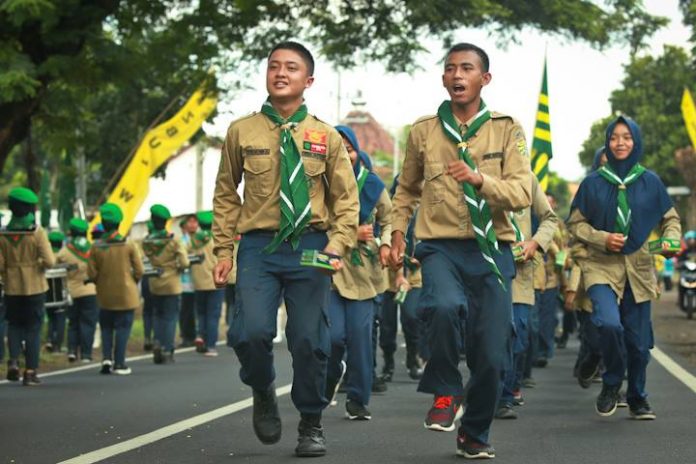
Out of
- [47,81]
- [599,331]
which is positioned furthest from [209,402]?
[47,81]

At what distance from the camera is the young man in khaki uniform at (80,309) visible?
1858 cm

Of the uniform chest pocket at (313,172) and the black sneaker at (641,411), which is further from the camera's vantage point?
the black sneaker at (641,411)

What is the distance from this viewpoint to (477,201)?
310 inches

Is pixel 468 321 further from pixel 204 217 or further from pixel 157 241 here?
pixel 204 217

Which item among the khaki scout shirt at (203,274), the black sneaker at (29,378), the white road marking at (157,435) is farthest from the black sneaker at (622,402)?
the khaki scout shirt at (203,274)

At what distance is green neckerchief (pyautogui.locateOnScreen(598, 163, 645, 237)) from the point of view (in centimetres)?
1053

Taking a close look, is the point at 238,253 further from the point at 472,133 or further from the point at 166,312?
the point at 166,312

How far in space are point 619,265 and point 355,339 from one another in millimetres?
1842

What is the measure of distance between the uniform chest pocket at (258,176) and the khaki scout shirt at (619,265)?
317 cm

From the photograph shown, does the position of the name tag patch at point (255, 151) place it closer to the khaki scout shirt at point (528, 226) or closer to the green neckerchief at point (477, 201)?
the green neckerchief at point (477, 201)

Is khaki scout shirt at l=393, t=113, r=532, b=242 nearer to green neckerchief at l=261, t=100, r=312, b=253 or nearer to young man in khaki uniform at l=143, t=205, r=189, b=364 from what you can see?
green neckerchief at l=261, t=100, r=312, b=253

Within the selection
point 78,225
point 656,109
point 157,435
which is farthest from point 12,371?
point 656,109

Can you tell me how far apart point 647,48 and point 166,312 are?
10458 mm

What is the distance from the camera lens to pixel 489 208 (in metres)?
7.89
